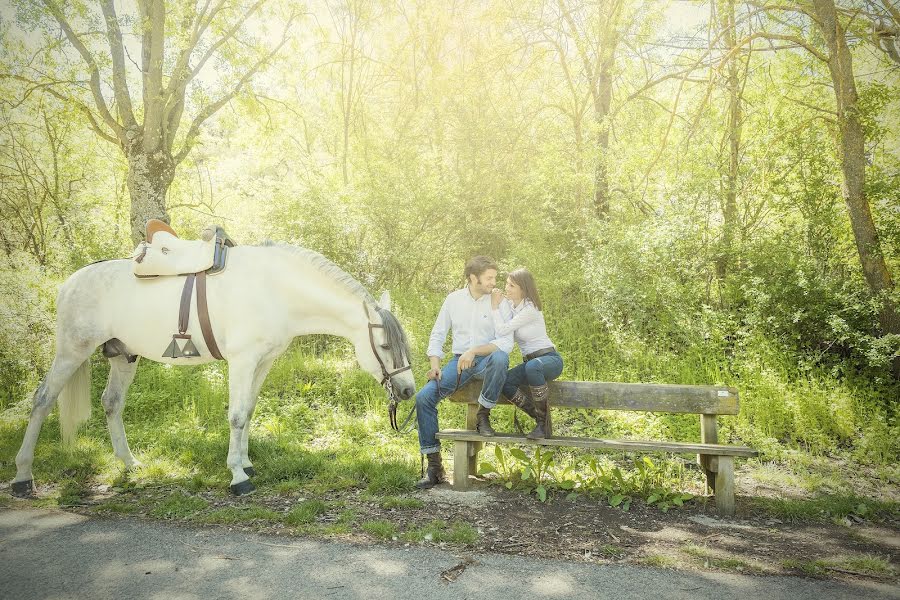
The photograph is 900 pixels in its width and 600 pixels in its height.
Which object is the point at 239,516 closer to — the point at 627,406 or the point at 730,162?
the point at 627,406

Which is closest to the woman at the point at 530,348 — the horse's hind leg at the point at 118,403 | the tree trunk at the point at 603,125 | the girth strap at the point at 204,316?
the girth strap at the point at 204,316

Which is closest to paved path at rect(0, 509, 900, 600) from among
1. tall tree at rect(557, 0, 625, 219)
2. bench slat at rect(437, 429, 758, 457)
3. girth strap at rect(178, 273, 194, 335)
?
bench slat at rect(437, 429, 758, 457)

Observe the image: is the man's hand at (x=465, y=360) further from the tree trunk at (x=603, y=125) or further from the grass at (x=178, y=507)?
the tree trunk at (x=603, y=125)

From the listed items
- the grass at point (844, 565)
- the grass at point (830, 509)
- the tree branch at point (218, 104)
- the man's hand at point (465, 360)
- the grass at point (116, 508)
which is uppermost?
the tree branch at point (218, 104)

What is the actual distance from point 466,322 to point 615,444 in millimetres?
1516

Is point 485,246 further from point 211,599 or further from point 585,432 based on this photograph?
point 211,599

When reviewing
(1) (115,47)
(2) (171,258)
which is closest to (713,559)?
(2) (171,258)

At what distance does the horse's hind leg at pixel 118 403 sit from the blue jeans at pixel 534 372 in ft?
11.3

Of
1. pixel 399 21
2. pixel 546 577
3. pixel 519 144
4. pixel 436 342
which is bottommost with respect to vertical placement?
pixel 546 577

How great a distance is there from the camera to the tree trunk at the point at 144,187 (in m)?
7.67

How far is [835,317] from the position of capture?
6.30 metres

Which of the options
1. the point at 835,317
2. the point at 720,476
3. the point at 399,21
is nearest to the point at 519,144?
the point at 399,21

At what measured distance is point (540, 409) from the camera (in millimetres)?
4527

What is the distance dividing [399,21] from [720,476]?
36.6 ft
